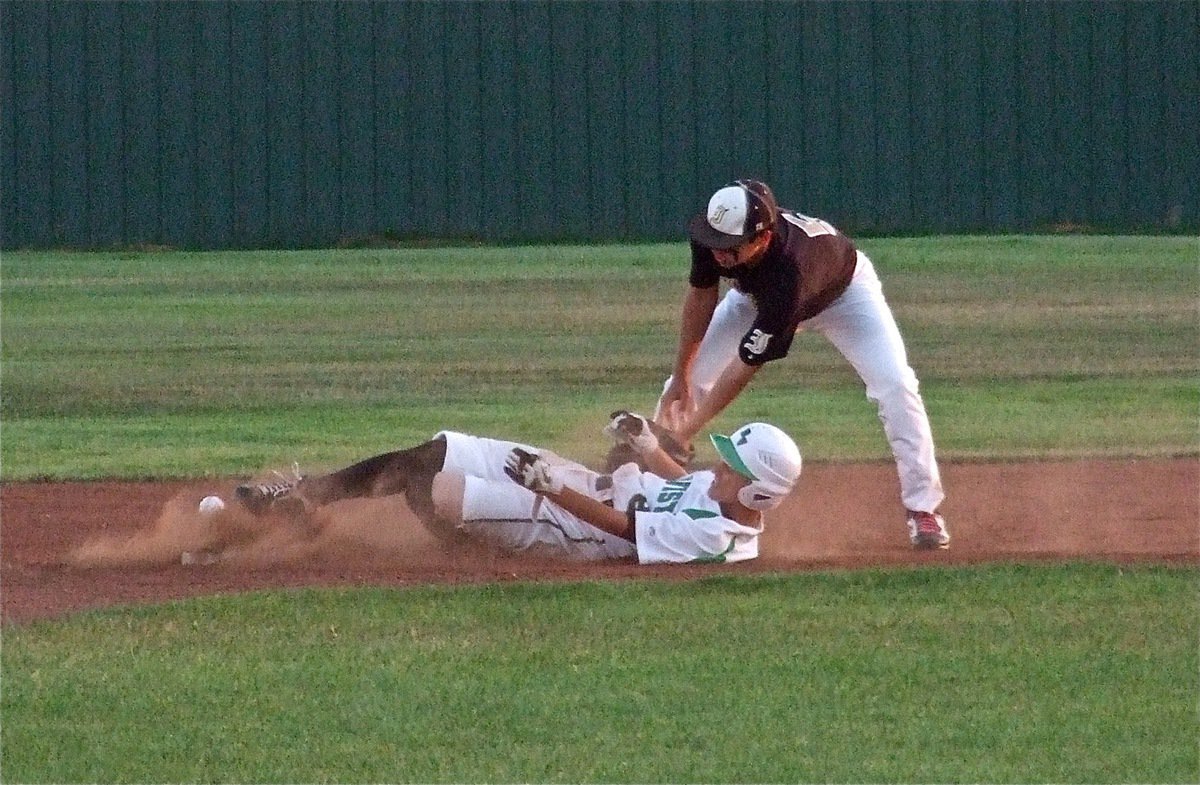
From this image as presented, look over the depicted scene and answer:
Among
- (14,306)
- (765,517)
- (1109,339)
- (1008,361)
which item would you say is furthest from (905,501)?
(14,306)

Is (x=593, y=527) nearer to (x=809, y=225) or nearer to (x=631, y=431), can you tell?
(x=631, y=431)

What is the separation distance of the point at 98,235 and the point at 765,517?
51.4ft

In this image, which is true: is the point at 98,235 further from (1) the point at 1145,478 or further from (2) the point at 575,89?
(1) the point at 1145,478

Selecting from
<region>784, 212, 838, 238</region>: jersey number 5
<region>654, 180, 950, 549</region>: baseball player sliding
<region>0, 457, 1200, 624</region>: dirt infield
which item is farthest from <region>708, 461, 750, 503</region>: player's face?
<region>784, 212, 838, 238</region>: jersey number 5

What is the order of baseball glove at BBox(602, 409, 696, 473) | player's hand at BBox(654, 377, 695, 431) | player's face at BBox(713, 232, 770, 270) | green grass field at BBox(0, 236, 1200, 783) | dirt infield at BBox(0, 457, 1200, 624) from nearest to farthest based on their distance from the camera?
green grass field at BBox(0, 236, 1200, 783) → dirt infield at BBox(0, 457, 1200, 624) → player's face at BBox(713, 232, 770, 270) → baseball glove at BBox(602, 409, 696, 473) → player's hand at BBox(654, 377, 695, 431)

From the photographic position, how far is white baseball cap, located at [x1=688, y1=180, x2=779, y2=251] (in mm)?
7980

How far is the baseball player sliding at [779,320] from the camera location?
809 centimetres

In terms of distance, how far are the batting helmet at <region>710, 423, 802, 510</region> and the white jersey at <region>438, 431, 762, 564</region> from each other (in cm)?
22

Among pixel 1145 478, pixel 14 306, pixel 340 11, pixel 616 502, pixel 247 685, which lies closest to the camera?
pixel 247 685

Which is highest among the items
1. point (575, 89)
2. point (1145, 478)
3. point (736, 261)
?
point (575, 89)

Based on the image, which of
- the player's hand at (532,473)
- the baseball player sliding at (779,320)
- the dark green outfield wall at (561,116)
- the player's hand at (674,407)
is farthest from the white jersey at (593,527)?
the dark green outfield wall at (561,116)

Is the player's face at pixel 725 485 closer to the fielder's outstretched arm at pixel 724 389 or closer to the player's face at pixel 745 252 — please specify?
the fielder's outstretched arm at pixel 724 389

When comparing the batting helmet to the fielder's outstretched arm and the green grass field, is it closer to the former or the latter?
the green grass field

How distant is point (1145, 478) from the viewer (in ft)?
36.0
